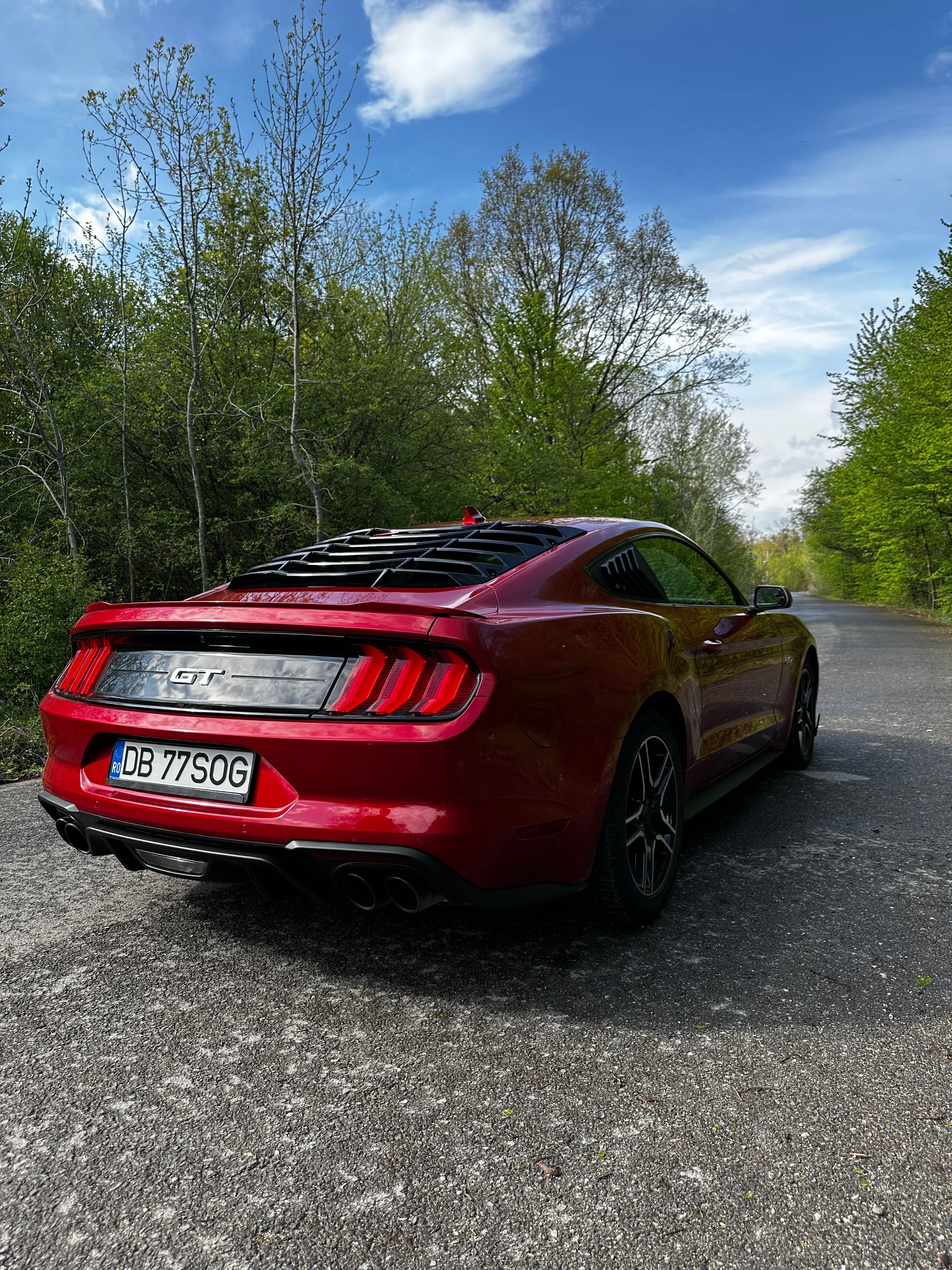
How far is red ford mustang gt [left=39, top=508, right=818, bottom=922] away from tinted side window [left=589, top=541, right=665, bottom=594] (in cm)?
2

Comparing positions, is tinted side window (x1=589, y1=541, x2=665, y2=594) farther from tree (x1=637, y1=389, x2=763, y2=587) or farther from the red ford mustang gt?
tree (x1=637, y1=389, x2=763, y2=587)

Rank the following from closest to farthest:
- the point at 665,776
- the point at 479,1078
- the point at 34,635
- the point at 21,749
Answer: the point at 479,1078
the point at 665,776
the point at 21,749
the point at 34,635

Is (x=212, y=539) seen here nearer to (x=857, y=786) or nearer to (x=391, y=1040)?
(x=857, y=786)

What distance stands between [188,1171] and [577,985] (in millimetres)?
1211

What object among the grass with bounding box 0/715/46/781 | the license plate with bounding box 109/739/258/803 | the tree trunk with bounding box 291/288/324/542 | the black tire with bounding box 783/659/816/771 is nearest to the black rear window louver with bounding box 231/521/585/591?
the license plate with bounding box 109/739/258/803

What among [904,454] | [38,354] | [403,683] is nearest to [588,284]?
[904,454]

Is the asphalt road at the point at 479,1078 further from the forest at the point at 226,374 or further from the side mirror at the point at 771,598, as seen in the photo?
the forest at the point at 226,374

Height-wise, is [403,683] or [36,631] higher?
[403,683]

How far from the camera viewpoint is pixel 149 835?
2646 mm

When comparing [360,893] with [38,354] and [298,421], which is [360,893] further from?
[298,421]

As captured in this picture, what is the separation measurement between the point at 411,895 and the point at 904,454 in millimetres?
25239

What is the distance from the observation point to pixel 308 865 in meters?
2.38

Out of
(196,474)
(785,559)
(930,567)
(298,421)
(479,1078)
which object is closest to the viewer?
(479,1078)

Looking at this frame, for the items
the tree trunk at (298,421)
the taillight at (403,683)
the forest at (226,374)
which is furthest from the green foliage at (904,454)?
the taillight at (403,683)
